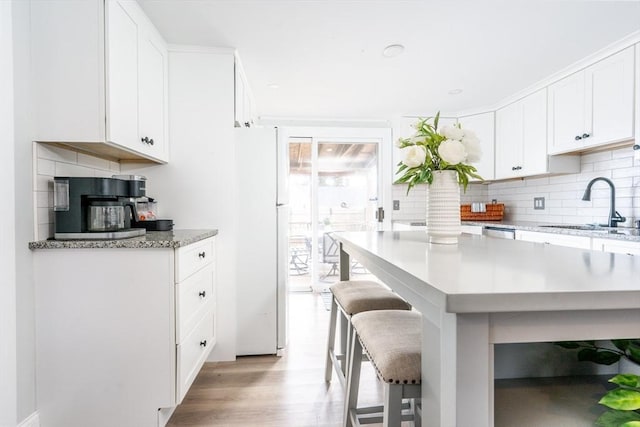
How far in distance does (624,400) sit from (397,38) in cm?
236

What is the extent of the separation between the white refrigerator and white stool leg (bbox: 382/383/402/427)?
158 cm

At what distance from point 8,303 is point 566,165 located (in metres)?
4.18

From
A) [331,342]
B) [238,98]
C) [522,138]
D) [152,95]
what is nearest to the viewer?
[331,342]

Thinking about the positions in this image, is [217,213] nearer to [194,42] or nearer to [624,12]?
[194,42]

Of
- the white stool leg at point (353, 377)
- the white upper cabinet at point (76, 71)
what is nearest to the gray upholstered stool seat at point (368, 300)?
the white stool leg at point (353, 377)

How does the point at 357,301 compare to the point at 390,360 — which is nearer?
the point at 390,360

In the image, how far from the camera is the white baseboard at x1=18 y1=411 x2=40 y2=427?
1452mm

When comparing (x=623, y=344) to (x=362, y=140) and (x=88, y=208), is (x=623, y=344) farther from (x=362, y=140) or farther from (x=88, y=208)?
(x=362, y=140)

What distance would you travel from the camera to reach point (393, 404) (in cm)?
97

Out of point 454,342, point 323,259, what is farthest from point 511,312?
point 323,259

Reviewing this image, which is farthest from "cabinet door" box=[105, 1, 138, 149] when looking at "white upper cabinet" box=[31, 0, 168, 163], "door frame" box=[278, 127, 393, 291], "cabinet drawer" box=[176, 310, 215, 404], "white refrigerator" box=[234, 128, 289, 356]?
"door frame" box=[278, 127, 393, 291]

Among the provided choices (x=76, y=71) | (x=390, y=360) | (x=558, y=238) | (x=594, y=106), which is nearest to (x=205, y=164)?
(x=76, y=71)

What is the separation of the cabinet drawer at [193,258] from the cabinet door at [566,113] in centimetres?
315

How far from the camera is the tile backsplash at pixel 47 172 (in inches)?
61.8
